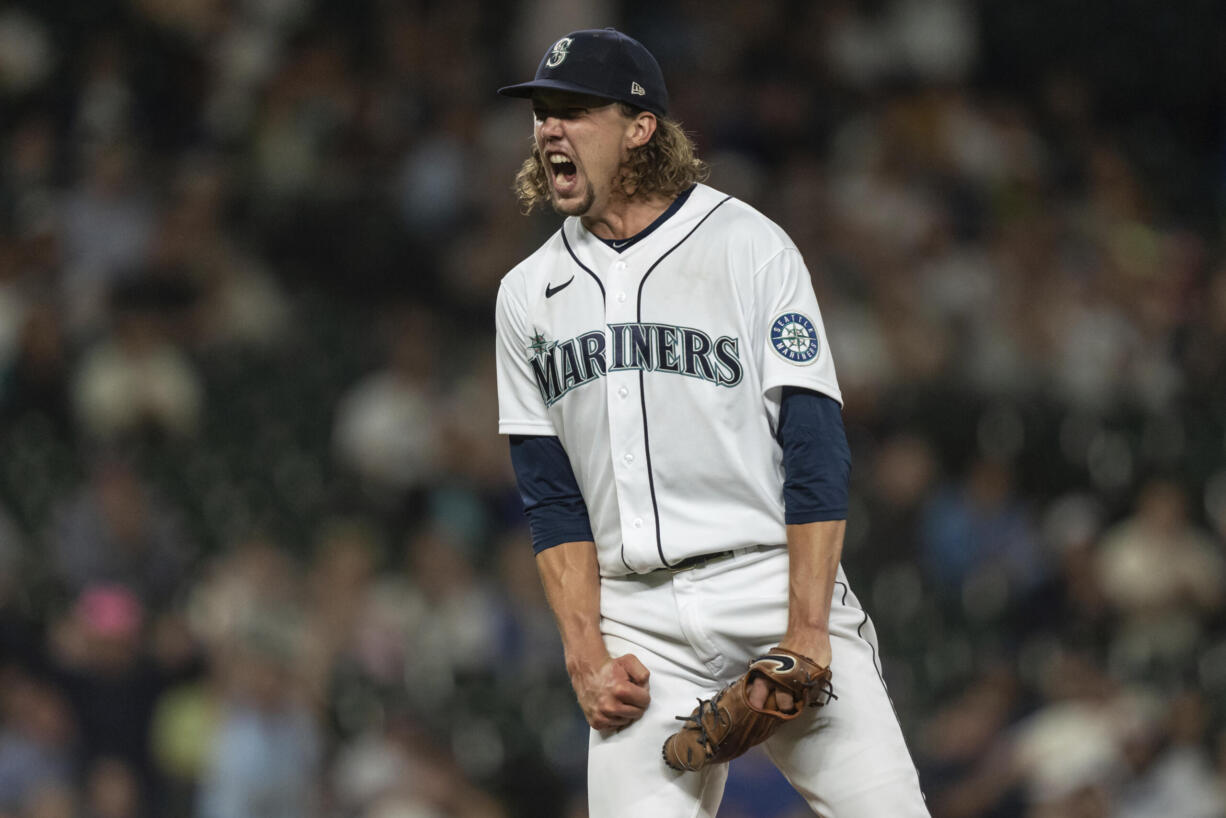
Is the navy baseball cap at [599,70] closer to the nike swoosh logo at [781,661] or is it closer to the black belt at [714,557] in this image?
the black belt at [714,557]

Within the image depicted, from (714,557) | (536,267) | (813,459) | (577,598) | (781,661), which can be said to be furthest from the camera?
(536,267)

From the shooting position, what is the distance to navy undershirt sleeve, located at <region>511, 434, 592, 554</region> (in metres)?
3.02

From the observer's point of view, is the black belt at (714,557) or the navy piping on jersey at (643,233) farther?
the navy piping on jersey at (643,233)

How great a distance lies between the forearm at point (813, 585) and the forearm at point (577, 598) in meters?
0.40

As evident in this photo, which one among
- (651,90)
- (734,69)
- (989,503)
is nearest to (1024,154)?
(734,69)

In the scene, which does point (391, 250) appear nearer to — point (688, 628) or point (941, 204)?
point (941, 204)

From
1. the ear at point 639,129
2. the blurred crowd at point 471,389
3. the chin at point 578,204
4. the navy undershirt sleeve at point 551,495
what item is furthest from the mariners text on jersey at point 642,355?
the blurred crowd at point 471,389

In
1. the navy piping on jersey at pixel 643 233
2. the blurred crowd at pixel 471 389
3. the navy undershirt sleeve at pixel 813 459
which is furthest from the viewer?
the blurred crowd at pixel 471 389

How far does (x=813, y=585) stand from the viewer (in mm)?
2715

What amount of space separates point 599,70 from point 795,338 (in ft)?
2.06

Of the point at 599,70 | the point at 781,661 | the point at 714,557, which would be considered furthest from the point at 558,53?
the point at 781,661

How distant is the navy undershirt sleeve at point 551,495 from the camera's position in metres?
3.02

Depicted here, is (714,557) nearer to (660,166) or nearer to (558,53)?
(660,166)

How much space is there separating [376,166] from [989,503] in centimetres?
384
